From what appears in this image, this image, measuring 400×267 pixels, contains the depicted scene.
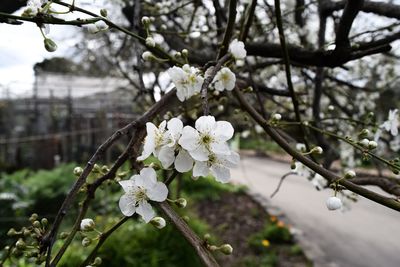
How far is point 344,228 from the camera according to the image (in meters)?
5.93

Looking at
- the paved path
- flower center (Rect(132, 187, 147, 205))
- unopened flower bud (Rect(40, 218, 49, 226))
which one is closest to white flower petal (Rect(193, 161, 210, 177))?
flower center (Rect(132, 187, 147, 205))

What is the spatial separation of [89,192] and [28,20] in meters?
0.44

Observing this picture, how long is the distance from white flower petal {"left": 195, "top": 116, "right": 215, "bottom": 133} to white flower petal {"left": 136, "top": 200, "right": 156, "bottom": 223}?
218mm

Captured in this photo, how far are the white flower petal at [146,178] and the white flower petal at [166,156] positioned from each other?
1.6 inches

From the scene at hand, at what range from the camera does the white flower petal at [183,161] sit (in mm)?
795

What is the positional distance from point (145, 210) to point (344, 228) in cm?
575

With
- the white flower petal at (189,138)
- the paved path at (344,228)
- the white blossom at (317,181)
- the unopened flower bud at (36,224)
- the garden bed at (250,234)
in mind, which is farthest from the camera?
the paved path at (344,228)

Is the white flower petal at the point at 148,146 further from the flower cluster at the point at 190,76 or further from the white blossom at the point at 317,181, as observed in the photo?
the white blossom at the point at 317,181

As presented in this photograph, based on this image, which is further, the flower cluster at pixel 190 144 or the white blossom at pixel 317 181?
the white blossom at pixel 317 181

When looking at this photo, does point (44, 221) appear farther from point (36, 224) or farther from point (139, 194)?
point (139, 194)

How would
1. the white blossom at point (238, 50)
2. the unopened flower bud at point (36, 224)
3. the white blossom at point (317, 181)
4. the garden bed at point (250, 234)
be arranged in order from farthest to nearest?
1. the garden bed at point (250, 234)
2. the white blossom at point (317, 181)
3. the white blossom at point (238, 50)
4. the unopened flower bud at point (36, 224)

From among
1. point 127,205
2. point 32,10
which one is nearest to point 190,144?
point 127,205

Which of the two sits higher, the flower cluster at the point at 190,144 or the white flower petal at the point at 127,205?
the flower cluster at the point at 190,144

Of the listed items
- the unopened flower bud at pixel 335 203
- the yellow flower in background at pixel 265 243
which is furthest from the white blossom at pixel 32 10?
the yellow flower in background at pixel 265 243
